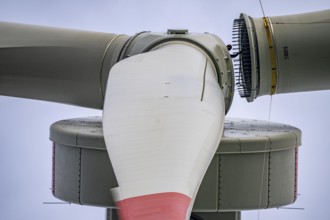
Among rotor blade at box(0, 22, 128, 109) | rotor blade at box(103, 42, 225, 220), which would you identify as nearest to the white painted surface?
rotor blade at box(103, 42, 225, 220)

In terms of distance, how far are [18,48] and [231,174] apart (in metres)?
5.38

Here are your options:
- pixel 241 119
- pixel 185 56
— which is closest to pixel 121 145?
pixel 185 56

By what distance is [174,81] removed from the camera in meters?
15.4

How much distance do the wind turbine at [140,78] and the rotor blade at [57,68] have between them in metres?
0.02

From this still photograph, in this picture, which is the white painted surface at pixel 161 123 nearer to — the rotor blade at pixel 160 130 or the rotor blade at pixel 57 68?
the rotor blade at pixel 160 130

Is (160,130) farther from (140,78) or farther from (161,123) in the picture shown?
(140,78)

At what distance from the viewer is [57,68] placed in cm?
2088

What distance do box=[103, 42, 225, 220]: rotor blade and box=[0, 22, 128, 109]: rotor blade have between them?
12.2ft

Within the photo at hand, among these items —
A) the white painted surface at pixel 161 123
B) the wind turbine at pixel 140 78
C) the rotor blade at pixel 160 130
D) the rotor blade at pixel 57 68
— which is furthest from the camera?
the rotor blade at pixel 57 68

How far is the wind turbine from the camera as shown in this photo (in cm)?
1336

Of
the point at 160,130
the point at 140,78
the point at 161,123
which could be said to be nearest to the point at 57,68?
the point at 140,78

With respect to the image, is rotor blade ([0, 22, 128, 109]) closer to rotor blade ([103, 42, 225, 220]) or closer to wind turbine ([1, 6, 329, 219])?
wind turbine ([1, 6, 329, 219])

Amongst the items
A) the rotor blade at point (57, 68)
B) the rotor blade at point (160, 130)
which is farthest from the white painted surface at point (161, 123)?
the rotor blade at point (57, 68)

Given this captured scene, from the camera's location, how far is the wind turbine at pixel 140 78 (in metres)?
13.4
